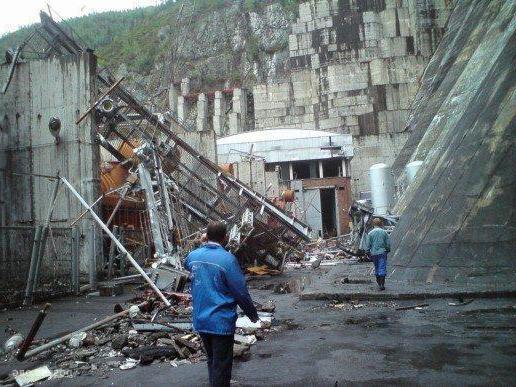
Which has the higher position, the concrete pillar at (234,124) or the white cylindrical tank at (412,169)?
the concrete pillar at (234,124)

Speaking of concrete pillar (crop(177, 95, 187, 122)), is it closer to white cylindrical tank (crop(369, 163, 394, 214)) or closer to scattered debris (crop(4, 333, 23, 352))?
white cylindrical tank (crop(369, 163, 394, 214))

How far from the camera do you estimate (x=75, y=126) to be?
1370 cm

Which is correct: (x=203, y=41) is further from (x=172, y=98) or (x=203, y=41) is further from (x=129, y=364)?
(x=129, y=364)

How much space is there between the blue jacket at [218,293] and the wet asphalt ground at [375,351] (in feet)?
3.76

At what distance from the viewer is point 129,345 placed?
222 inches

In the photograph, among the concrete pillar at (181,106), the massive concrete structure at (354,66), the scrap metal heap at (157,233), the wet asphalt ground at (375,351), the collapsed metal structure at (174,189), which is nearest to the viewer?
the wet asphalt ground at (375,351)

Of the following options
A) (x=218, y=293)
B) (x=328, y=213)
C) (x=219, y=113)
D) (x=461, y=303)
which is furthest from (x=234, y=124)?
(x=218, y=293)

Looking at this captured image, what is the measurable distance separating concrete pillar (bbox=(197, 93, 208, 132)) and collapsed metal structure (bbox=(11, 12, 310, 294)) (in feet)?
102

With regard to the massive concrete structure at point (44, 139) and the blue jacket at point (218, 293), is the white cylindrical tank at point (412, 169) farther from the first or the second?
the blue jacket at point (218, 293)

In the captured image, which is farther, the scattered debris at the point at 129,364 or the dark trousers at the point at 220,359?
the scattered debris at the point at 129,364

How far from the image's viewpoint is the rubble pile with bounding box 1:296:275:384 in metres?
4.98

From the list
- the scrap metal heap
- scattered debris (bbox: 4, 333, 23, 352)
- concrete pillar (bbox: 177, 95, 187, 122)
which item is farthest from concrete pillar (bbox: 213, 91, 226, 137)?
scattered debris (bbox: 4, 333, 23, 352)

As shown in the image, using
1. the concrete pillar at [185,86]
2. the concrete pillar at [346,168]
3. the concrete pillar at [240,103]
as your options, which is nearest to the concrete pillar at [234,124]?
the concrete pillar at [240,103]

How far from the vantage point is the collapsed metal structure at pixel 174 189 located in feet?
41.8
